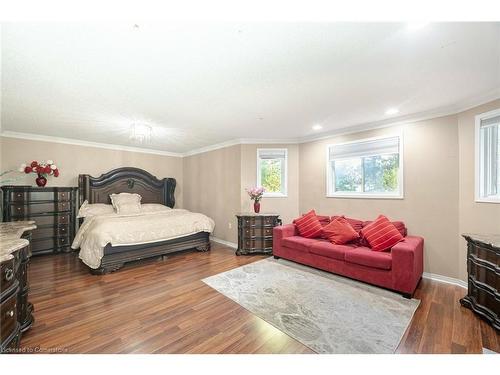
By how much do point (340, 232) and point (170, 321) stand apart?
2.60m

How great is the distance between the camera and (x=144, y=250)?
3588 mm

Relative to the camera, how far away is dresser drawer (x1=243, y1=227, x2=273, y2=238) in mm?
4109

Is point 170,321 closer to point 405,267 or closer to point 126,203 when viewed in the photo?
point 405,267

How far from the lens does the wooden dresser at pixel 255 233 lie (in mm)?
4102

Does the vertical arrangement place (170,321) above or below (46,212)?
below

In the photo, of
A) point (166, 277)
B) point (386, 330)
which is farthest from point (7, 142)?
point (386, 330)

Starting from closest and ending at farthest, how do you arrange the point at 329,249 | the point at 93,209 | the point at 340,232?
1. the point at 329,249
2. the point at 340,232
3. the point at 93,209

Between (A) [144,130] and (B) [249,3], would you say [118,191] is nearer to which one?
(A) [144,130]

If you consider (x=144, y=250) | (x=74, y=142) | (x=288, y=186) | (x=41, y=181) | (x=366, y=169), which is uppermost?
(x=74, y=142)

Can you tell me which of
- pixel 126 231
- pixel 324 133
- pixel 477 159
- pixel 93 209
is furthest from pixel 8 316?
pixel 477 159

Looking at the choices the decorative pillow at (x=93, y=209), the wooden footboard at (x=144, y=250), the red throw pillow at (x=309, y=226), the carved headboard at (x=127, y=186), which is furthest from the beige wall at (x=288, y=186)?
the decorative pillow at (x=93, y=209)

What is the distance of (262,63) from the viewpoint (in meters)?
1.82

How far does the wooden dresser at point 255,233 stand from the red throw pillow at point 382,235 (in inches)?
67.3
